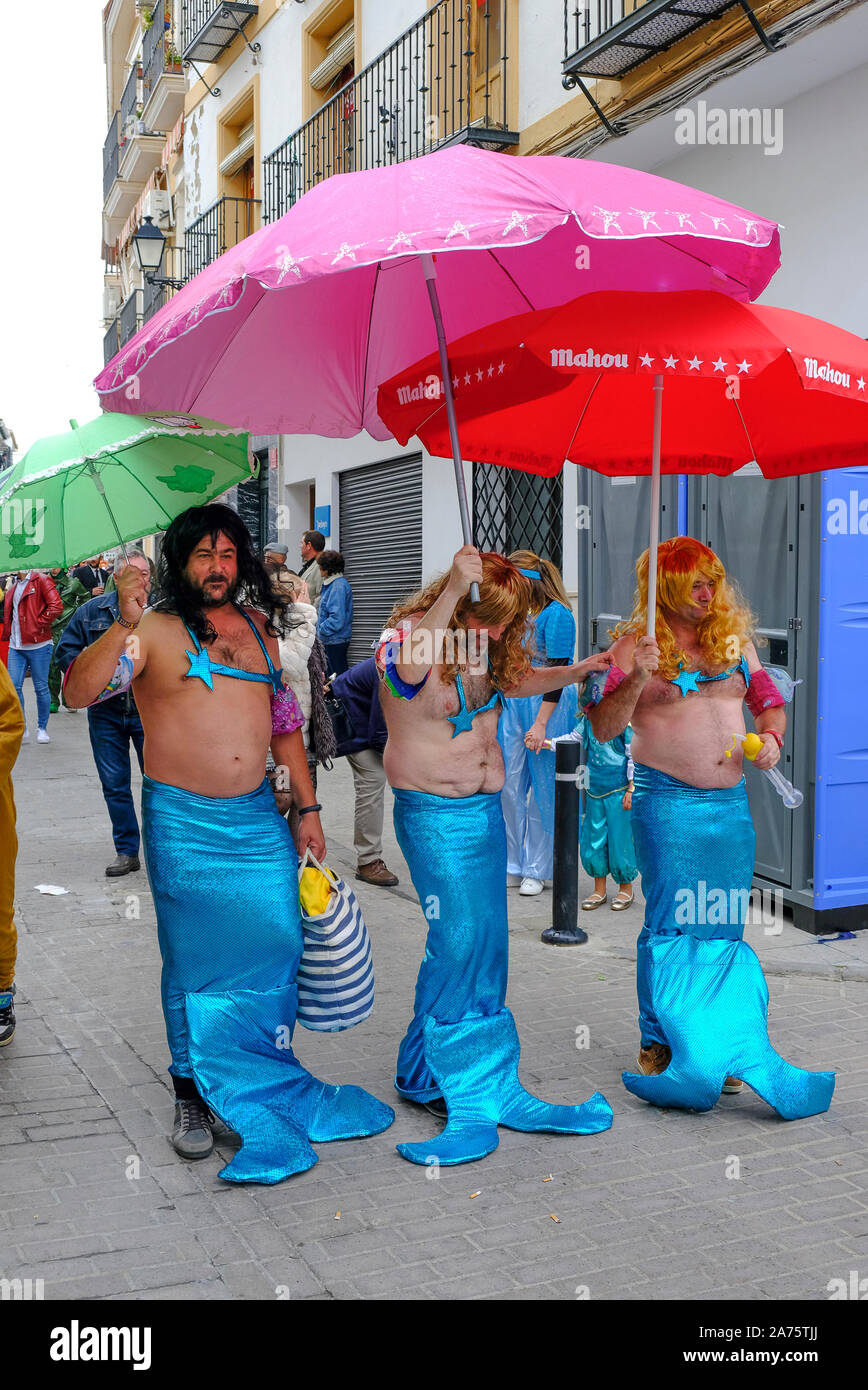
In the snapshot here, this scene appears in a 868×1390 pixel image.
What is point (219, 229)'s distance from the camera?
1806 cm

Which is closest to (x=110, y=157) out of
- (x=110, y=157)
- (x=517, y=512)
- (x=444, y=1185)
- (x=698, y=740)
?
(x=110, y=157)

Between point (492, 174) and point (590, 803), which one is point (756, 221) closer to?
point (492, 174)

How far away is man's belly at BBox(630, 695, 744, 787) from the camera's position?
4305mm

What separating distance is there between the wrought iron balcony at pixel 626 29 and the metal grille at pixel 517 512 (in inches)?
111

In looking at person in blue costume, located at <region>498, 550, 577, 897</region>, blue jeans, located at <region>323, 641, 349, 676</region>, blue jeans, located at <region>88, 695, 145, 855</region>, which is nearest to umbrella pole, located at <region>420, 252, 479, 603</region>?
person in blue costume, located at <region>498, 550, 577, 897</region>

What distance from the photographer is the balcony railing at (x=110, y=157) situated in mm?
28891

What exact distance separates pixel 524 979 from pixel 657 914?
154 centimetres

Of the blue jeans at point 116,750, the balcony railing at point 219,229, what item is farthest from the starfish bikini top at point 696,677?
the balcony railing at point 219,229

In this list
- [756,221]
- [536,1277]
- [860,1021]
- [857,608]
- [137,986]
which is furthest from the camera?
→ [857,608]

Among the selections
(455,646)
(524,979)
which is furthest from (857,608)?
(455,646)

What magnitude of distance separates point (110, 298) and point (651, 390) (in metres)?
34.8

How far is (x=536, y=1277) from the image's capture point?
314cm

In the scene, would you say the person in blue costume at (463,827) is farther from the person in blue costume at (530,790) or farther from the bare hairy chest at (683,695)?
the person in blue costume at (530,790)

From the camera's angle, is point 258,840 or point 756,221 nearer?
point 756,221
